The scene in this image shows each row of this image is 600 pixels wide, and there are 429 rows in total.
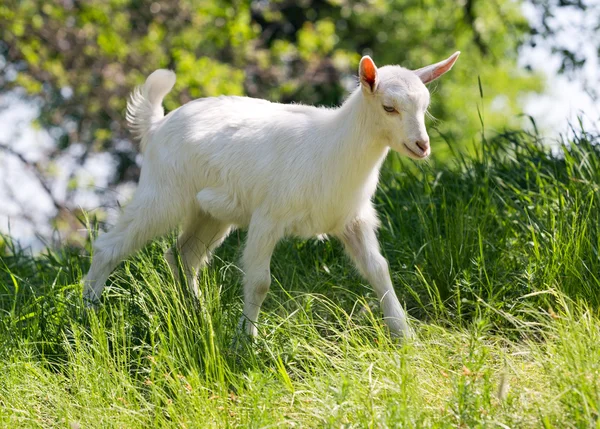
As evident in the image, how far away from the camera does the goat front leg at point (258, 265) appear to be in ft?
15.5

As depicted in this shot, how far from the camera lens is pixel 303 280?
17.5 feet

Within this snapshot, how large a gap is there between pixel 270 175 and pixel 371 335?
→ 106 centimetres

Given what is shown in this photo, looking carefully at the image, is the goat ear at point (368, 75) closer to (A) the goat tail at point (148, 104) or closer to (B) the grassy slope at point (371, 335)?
(B) the grassy slope at point (371, 335)

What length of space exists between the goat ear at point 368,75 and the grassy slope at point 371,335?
1.07 metres

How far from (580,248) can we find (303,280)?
5.44 feet

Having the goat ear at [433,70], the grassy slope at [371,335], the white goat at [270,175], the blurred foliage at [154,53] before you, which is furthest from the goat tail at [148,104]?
the blurred foliage at [154,53]

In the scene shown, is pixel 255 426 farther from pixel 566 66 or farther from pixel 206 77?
pixel 206 77

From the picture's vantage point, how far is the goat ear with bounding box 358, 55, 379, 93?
4.37m

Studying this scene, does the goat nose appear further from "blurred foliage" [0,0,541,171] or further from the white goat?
"blurred foliage" [0,0,541,171]

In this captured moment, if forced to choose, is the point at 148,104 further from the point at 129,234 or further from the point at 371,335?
the point at 371,335

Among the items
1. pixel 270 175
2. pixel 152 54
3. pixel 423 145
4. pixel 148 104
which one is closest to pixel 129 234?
pixel 148 104

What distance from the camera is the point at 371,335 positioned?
14.7 feet

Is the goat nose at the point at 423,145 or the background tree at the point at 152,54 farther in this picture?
the background tree at the point at 152,54

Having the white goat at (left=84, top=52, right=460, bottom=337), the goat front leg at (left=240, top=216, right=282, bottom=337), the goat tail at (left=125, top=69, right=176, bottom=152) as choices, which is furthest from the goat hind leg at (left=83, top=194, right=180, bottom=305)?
the goat front leg at (left=240, top=216, right=282, bottom=337)
